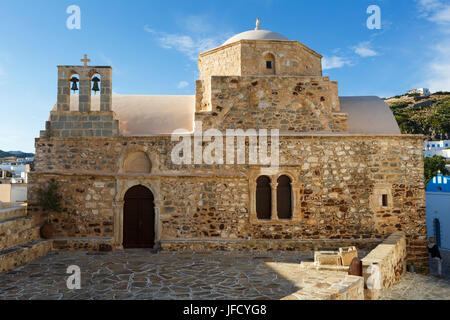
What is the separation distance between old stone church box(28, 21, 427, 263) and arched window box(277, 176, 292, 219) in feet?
0.10

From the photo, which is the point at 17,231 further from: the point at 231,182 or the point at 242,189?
the point at 242,189

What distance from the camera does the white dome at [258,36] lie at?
35.1 feet

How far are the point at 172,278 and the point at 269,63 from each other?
7442mm

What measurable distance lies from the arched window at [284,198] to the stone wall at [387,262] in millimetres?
2658

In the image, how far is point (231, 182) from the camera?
29.0 ft

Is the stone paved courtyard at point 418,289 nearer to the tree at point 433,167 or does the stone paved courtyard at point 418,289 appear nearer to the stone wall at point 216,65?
the stone wall at point 216,65

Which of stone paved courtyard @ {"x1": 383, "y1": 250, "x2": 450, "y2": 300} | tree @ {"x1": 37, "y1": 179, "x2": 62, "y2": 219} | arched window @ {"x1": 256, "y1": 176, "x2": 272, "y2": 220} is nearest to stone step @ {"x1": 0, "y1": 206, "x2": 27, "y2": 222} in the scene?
tree @ {"x1": 37, "y1": 179, "x2": 62, "y2": 219}

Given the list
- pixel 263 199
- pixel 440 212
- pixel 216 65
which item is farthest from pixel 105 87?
pixel 440 212

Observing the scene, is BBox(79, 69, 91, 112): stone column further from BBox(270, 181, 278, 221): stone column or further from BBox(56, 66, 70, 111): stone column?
BBox(270, 181, 278, 221): stone column

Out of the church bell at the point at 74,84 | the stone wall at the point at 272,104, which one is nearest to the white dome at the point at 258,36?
the stone wall at the point at 272,104

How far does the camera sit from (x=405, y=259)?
8500mm
